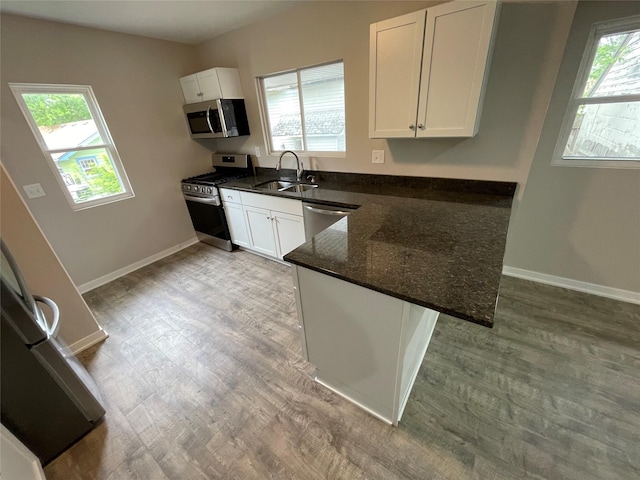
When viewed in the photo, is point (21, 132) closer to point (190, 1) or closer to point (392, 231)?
point (190, 1)

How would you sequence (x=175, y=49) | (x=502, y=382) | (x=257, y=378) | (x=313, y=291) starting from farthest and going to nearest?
(x=175, y=49), (x=257, y=378), (x=502, y=382), (x=313, y=291)

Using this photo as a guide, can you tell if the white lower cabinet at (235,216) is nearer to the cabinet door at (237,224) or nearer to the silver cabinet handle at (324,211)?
the cabinet door at (237,224)

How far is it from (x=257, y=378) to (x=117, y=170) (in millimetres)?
2875

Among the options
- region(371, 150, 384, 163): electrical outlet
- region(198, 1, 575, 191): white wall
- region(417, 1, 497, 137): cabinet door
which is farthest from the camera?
region(371, 150, 384, 163): electrical outlet

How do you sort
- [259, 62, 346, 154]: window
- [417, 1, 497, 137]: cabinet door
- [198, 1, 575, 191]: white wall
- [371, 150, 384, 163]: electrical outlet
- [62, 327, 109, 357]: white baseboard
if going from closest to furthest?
[417, 1, 497, 137]: cabinet door < [198, 1, 575, 191]: white wall < [62, 327, 109, 357]: white baseboard < [371, 150, 384, 163]: electrical outlet < [259, 62, 346, 154]: window

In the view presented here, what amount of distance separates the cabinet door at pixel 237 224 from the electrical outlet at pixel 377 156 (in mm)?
1629

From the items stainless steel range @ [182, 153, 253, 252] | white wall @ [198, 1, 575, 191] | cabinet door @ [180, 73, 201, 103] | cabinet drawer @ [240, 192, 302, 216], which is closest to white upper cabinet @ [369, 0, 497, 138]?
white wall @ [198, 1, 575, 191]

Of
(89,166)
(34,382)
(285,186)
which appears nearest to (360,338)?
(34,382)

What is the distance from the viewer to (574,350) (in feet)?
5.56

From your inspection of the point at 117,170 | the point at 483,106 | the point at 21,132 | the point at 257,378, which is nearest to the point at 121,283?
the point at 117,170

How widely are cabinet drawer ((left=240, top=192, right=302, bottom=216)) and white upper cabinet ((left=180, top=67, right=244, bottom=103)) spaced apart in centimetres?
123

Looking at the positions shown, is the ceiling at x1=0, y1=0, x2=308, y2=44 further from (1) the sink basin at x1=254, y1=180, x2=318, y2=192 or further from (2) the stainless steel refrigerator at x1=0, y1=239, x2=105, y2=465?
(2) the stainless steel refrigerator at x1=0, y1=239, x2=105, y2=465

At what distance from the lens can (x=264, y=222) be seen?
2.82 m

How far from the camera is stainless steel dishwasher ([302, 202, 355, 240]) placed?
2145 mm
